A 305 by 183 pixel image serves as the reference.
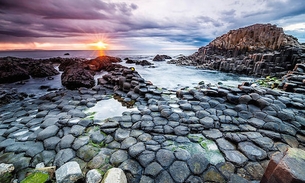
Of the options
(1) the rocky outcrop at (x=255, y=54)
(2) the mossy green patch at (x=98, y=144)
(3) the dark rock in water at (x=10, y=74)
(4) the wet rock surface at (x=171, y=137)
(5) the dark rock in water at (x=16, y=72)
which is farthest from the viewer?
(1) the rocky outcrop at (x=255, y=54)

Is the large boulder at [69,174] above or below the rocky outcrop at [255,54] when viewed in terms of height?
below

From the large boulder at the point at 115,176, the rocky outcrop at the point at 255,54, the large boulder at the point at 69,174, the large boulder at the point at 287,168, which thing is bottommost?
the large boulder at the point at 69,174

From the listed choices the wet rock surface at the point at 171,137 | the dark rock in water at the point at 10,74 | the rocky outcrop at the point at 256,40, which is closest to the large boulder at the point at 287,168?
the wet rock surface at the point at 171,137

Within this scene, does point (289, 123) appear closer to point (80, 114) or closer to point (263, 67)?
point (80, 114)

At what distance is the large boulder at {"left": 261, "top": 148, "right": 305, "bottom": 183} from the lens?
5.81 feet

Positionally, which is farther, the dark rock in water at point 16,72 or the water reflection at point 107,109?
the dark rock in water at point 16,72

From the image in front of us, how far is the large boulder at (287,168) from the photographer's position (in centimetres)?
177

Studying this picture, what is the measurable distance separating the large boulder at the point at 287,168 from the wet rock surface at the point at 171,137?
762mm

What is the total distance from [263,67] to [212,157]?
2063cm

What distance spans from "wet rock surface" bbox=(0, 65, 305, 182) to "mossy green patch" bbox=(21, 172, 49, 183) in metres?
0.41

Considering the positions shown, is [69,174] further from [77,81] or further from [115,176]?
[77,81]

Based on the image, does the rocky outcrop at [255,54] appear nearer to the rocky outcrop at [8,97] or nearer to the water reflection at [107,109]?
the water reflection at [107,109]

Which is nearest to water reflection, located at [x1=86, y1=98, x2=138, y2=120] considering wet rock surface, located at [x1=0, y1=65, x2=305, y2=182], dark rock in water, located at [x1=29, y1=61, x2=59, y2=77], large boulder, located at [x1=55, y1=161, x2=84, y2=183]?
wet rock surface, located at [x1=0, y1=65, x2=305, y2=182]

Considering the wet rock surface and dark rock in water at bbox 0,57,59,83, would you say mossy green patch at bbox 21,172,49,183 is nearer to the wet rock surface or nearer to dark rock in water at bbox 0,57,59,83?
the wet rock surface
